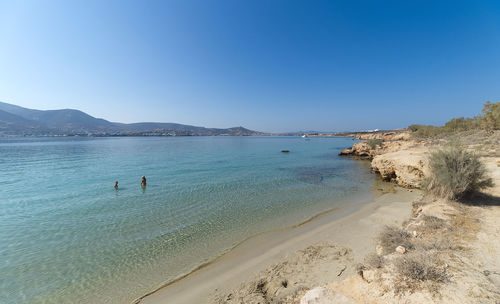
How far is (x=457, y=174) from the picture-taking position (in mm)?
7645

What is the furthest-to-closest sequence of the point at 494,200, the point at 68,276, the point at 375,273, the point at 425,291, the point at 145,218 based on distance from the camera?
the point at 145,218, the point at 494,200, the point at 68,276, the point at 375,273, the point at 425,291

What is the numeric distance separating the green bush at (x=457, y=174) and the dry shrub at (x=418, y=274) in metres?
6.06

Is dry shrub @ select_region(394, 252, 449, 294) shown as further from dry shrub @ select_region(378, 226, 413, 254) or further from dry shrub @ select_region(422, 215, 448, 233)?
dry shrub @ select_region(422, 215, 448, 233)

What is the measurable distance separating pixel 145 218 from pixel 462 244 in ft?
39.2

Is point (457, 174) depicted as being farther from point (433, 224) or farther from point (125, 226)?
point (125, 226)

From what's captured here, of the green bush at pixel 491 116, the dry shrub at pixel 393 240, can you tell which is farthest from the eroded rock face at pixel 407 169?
the green bush at pixel 491 116

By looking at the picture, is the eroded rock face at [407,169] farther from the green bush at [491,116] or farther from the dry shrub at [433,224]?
the green bush at [491,116]

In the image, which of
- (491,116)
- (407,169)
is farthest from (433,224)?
(491,116)

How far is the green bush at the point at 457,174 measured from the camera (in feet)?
24.9

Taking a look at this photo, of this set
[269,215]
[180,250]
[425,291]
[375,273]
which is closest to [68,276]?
[180,250]

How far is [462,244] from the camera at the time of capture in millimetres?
4645

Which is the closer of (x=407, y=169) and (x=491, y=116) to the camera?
(x=407, y=169)

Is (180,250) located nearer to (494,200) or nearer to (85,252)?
(85,252)

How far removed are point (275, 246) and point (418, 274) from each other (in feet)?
14.5
